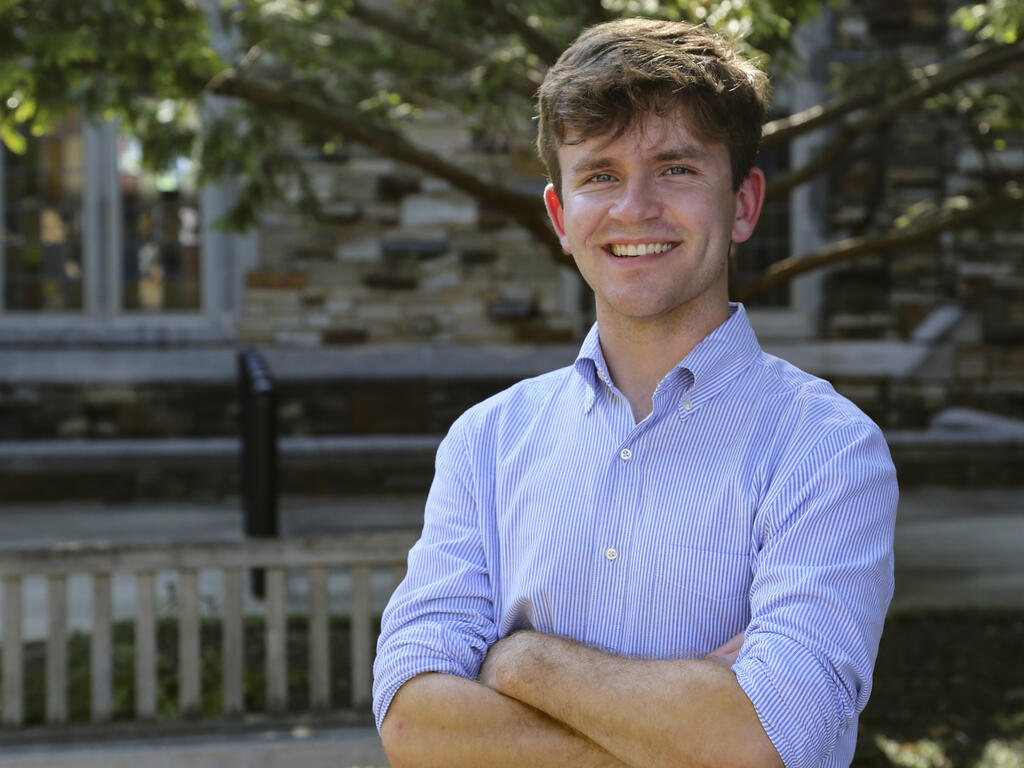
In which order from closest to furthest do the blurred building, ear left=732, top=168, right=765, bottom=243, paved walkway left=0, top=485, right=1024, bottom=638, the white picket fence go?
ear left=732, top=168, right=765, bottom=243, the white picket fence, paved walkway left=0, top=485, right=1024, bottom=638, the blurred building

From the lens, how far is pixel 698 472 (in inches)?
65.6

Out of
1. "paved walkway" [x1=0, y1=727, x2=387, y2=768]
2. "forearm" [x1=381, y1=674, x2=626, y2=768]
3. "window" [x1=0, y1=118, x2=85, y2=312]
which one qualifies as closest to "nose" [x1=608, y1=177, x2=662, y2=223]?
"forearm" [x1=381, y1=674, x2=626, y2=768]

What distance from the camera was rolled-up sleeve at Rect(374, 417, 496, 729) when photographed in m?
1.73

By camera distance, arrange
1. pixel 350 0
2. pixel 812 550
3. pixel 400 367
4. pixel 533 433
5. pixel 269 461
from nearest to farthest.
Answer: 1. pixel 812 550
2. pixel 533 433
3. pixel 350 0
4. pixel 269 461
5. pixel 400 367

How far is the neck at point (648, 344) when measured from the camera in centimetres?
174

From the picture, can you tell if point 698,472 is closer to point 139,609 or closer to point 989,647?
point 139,609

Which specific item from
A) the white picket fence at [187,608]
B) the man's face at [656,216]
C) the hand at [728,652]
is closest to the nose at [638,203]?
the man's face at [656,216]

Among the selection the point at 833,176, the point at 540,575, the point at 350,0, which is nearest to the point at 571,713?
the point at 540,575

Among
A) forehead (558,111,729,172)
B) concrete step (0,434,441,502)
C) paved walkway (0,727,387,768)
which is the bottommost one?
paved walkway (0,727,387,768)

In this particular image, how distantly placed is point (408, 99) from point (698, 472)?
451 centimetres

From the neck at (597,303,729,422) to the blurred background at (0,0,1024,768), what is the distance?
2498mm

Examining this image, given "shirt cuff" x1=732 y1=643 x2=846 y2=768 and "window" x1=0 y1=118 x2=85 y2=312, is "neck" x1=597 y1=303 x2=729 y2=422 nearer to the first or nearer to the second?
"shirt cuff" x1=732 y1=643 x2=846 y2=768

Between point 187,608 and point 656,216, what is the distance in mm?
2966

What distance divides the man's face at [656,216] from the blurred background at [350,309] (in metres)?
2.58
